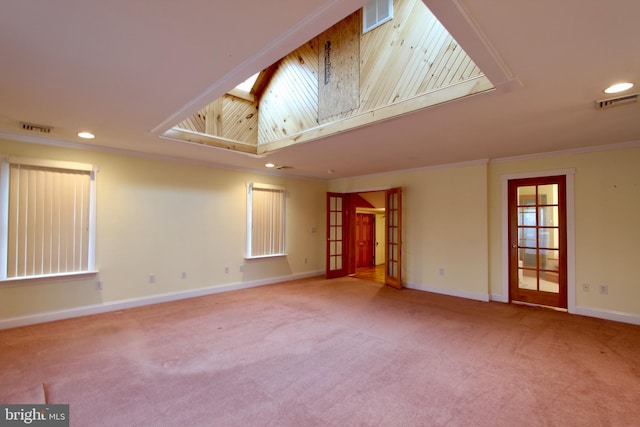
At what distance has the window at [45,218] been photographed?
3559mm

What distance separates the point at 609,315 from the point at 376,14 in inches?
193

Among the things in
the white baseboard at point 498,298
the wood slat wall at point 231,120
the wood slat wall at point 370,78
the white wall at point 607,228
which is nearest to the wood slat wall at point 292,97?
the wood slat wall at point 370,78

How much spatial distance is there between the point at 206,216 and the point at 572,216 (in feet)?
18.6

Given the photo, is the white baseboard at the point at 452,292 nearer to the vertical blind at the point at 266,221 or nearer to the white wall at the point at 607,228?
the white wall at the point at 607,228

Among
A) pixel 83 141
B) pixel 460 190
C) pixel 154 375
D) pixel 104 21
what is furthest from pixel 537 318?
pixel 83 141

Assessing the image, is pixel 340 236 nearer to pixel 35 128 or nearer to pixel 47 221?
pixel 47 221

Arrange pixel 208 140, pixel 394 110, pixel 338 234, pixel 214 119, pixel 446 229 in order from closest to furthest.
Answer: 1. pixel 394 110
2. pixel 208 140
3. pixel 214 119
4. pixel 446 229
5. pixel 338 234

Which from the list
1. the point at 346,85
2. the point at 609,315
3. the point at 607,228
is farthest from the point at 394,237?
the point at 346,85

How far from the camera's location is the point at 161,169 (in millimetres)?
4699

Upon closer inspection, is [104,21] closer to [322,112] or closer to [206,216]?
[322,112]

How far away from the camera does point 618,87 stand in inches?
88.8

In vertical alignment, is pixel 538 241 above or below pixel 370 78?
below

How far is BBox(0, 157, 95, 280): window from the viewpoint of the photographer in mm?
3559

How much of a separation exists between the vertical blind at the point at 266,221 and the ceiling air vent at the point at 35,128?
2.98 metres
